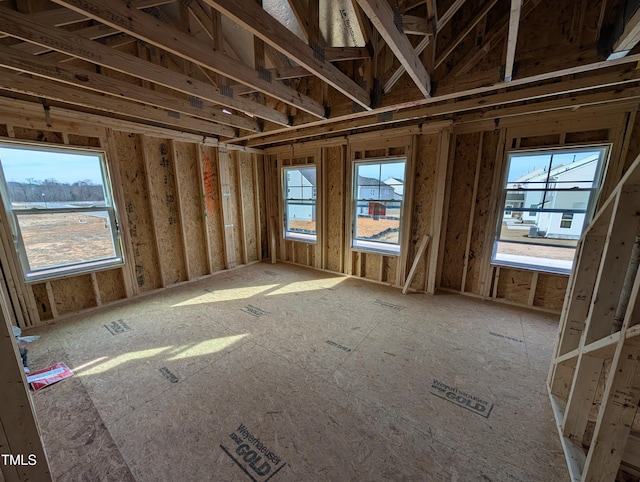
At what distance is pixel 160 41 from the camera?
5.06ft

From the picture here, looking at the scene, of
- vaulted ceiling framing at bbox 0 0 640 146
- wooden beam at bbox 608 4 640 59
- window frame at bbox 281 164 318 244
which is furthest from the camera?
window frame at bbox 281 164 318 244

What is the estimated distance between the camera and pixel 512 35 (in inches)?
58.2

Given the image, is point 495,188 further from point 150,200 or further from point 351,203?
point 150,200

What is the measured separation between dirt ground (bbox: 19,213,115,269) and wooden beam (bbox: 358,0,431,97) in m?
4.15

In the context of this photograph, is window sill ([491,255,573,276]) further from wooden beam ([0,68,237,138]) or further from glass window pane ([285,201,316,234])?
wooden beam ([0,68,237,138])

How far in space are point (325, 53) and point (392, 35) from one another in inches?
25.8

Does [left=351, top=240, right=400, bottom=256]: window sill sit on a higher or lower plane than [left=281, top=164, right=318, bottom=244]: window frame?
lower

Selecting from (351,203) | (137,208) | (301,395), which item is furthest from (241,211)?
(301,395)

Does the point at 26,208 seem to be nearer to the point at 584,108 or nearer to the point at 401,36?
the point at 401,36

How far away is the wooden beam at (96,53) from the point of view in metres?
1.45

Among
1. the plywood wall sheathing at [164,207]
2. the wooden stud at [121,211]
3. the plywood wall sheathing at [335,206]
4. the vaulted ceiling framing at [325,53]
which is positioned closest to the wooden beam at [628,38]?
the vaulted ceiling framing at [325,53]

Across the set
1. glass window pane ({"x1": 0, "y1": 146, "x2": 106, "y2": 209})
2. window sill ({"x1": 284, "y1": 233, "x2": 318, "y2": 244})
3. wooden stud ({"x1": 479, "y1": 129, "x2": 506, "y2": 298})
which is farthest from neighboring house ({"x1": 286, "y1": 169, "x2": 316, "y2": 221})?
glass window pane ({"x1": 0, "y1": 146, "x2": 106, "y2": 209})

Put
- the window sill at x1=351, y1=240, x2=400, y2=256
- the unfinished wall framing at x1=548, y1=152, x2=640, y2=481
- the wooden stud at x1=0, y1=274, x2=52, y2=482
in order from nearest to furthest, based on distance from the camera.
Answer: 1. the wooden stud at x1=0, y1=274, x2=52, y2=482
2. the unfinished wall framing at x1=548, y1=152, x2=640, y2=481
3. the window sill at x1=351, y1=240, x2=400, y2=256

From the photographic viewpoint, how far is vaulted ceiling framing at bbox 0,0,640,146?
4.95 ft
